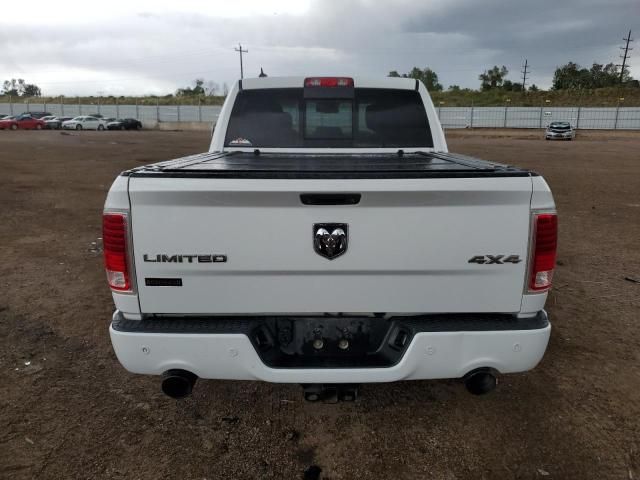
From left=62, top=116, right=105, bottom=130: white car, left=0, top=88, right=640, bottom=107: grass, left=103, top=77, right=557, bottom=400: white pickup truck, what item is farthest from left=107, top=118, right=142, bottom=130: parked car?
left=103, top=77, right=557, bottom=400: white pickup truck

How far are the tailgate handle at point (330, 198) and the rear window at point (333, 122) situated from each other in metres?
2.19

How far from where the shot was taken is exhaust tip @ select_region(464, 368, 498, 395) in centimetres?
262

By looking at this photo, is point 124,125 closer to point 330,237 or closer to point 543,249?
point 330,237

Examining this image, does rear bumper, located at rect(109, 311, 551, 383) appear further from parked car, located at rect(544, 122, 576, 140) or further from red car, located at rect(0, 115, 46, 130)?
red car, located at rect(0, 115, 46, 130)

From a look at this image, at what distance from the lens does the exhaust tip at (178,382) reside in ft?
8.50

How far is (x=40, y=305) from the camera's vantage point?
5.04 metres

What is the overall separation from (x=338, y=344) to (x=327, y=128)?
8.21ft

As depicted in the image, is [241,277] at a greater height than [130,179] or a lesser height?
lesser

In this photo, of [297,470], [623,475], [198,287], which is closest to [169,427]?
[297,470]

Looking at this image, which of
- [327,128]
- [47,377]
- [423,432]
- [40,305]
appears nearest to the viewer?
[423,432]

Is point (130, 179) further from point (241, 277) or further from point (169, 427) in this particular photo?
point (169, 427)

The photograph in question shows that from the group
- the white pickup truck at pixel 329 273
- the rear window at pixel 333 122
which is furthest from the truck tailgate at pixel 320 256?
the rear window at pixel 333 122

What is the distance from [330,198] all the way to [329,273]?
380 mm

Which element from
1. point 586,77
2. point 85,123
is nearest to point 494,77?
point 586,77
